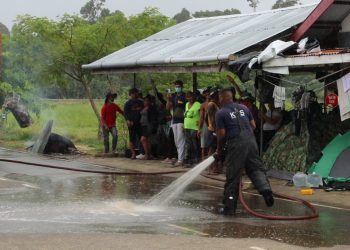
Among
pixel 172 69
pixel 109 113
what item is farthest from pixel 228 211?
pixel 109 113

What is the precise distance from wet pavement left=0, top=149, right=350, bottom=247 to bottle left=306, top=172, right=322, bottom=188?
1.38 meters

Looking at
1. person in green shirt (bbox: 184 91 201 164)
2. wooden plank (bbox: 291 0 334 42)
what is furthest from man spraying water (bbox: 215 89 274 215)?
person in green shirt (bbox: 184 91 201 164)

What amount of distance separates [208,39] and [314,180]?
537cm

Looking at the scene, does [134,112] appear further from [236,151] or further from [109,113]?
[236,151]

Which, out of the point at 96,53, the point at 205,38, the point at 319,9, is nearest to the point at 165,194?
the point at 319,9

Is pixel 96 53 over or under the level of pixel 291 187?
over

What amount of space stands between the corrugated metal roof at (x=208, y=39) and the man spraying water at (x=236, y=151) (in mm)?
3436

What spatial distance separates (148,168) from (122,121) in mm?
4992

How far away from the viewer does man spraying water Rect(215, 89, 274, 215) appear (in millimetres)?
9883

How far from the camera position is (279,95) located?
13.5 metres

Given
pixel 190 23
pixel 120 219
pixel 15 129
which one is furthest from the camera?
pixel 15 129

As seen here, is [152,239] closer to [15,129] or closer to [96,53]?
[96,53]

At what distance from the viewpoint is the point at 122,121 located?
826 inches

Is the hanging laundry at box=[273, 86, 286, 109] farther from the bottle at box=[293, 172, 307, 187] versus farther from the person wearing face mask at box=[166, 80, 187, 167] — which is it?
the person wearing face mask at box=[166, 80, 187, 167]
